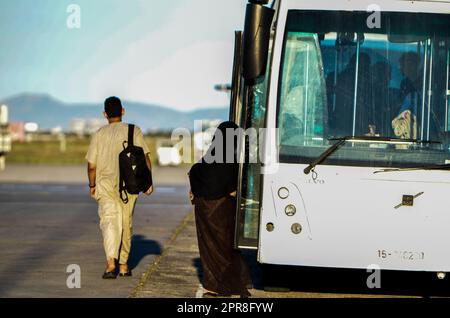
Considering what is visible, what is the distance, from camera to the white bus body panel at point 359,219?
1049 cm

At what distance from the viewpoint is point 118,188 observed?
12.1 meters

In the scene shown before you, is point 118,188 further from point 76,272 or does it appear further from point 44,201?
point 44,201

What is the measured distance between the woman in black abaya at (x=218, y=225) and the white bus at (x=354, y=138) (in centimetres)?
15

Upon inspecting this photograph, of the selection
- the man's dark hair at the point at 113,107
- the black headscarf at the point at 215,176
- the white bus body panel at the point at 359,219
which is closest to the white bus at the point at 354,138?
the white bus body panel at the point at 359,219

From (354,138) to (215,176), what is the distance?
1.39 metres

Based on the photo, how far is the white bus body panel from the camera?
34.4 feet

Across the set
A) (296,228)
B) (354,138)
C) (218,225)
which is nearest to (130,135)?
(218,225)

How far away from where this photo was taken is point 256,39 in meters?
10.0

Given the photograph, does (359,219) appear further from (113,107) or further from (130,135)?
(113,107)

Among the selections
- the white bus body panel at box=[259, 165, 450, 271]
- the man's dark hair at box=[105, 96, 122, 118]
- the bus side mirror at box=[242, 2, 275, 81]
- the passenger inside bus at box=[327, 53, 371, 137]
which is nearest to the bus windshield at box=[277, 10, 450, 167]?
the passenger inside bus at box=[327, 53, 371, 137]

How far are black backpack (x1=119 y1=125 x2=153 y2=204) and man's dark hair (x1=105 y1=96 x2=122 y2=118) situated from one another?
296mm

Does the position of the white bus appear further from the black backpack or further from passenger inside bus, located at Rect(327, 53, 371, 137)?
the black backpack

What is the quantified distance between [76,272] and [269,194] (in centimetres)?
314
